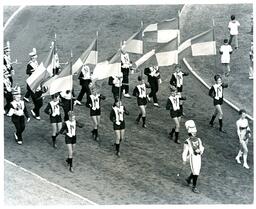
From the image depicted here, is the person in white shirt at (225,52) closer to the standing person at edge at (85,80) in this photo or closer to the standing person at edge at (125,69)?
the standing person at edge at (125,69)

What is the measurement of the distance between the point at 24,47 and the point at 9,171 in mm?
10906

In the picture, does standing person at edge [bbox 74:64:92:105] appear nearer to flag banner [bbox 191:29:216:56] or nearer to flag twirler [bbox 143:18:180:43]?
flag twirler [bbox 143:18:180:43]

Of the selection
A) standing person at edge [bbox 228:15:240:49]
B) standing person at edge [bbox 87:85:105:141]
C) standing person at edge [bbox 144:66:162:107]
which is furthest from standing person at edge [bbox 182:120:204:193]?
standing person at edge [bbox 228:15:240:49]

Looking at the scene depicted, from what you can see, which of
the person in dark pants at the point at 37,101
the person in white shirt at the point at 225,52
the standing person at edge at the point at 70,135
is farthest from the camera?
the person in white shirt at the point at 225,52

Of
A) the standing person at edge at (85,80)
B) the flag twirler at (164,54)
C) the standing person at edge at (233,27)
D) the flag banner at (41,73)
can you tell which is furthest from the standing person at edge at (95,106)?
the standing person at edge at (233,27)

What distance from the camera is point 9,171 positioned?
16547 mm

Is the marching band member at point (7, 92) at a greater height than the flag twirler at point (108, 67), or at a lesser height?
lesser

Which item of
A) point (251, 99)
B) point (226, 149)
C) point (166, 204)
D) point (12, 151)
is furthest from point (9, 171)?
point (251, 99)

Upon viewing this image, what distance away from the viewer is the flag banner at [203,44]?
63.0 feet

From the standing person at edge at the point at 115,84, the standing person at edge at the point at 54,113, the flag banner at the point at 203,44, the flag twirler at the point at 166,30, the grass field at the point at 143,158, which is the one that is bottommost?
the grass field at the point at 143,158

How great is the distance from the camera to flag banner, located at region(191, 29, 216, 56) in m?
19.2

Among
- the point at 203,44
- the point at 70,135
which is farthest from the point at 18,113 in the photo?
the point at 203,44

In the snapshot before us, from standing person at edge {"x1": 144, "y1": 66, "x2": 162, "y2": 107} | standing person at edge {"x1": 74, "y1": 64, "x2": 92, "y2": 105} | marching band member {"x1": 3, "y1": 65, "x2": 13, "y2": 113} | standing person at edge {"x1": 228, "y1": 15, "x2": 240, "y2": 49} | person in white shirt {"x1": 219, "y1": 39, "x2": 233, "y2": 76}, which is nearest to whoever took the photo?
marching band member {"x1": 3, "y1": 65, "x2": 13, "y2": 113}
